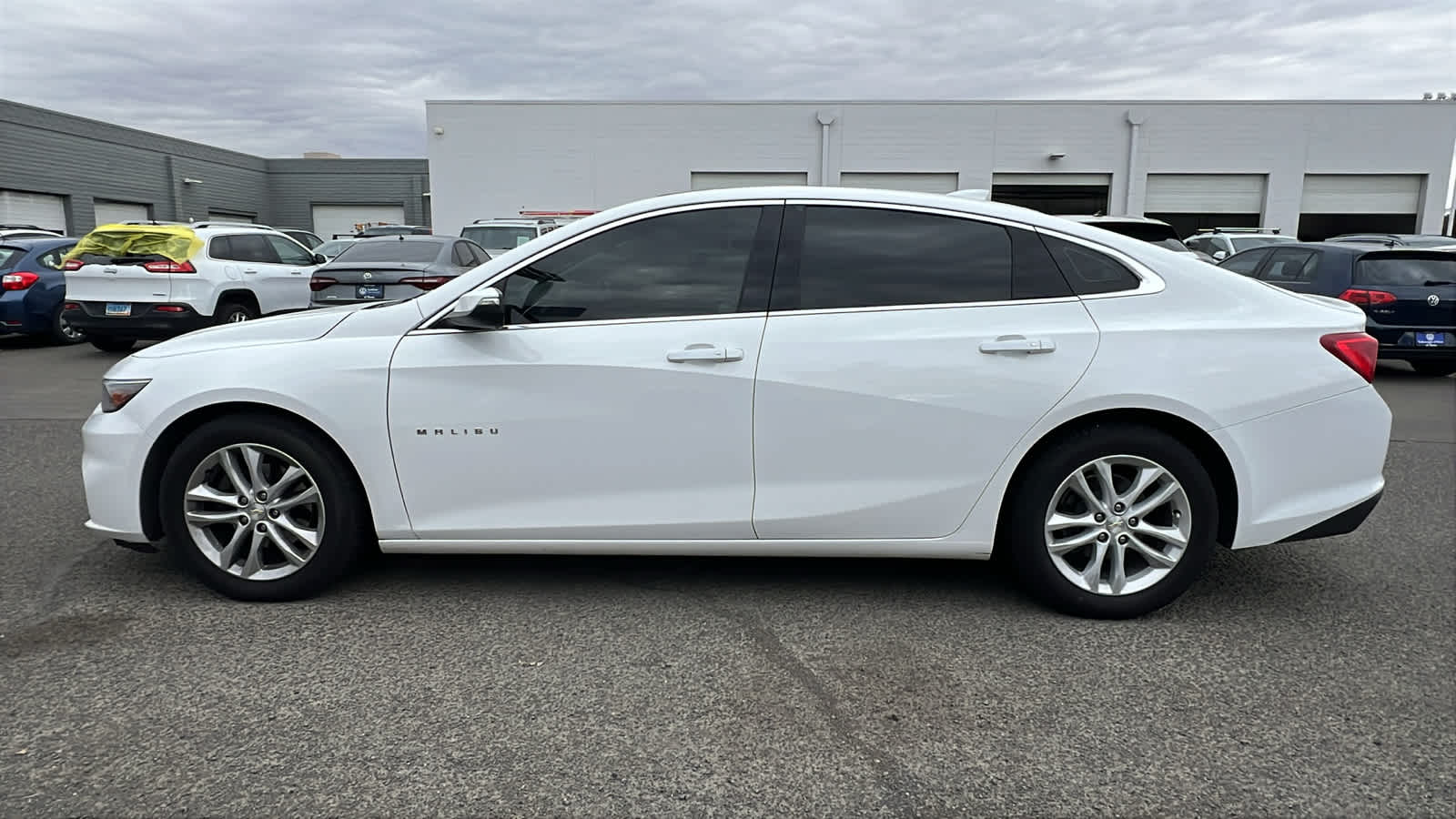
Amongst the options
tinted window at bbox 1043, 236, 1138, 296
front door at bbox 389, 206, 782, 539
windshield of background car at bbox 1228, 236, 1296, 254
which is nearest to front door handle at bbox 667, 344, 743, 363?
front door at bbox 389, 206, 782, 539

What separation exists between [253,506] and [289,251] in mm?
10727

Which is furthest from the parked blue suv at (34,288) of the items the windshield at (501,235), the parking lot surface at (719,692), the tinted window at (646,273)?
the tinted window at (646,273)

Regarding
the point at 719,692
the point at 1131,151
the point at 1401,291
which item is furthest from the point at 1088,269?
the point at 1131,151

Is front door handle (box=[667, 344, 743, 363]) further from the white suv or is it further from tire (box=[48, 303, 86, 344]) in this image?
tire (box=[48, 303, 86, 344])

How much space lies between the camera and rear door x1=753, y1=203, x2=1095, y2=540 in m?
3.52

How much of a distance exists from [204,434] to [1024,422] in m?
3.10

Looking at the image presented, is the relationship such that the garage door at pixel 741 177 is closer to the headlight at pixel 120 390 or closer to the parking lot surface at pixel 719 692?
the parking lot surface at pixel 719 692

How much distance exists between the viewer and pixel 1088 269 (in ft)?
12.1

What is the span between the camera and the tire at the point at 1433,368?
433 inches

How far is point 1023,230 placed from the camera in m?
3.74

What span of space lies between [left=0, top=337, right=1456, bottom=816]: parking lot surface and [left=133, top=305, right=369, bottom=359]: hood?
38.9 inches

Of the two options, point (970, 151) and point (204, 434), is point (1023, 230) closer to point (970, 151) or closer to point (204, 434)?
point (204, 434)

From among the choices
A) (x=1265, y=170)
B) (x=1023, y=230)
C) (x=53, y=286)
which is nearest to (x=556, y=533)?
(x=1023, y=230)

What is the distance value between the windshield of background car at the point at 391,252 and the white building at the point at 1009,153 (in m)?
16.7
